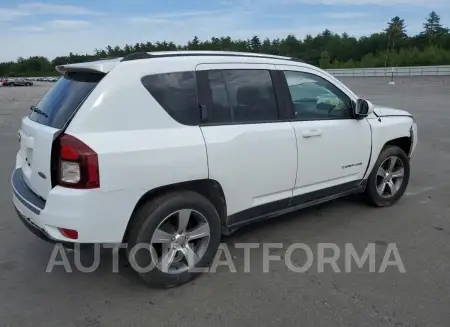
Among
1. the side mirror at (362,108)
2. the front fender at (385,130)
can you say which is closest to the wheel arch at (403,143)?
the front fender at (385,130)

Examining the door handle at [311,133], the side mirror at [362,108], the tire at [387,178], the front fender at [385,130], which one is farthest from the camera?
the tire at [387,178]

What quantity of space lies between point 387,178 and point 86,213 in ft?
12.2

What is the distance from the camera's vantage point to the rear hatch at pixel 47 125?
3.10m

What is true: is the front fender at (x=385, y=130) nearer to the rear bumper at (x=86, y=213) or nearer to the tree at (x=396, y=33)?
the rear bumper at (x=86, y=213)

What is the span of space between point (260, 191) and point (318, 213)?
59.1 inches

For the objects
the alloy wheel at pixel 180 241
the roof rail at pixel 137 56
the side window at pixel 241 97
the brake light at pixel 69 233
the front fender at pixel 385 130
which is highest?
the roof rail at pixel 137 56

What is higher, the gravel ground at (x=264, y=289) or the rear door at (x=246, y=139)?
the rear door at (x=246, y=139)

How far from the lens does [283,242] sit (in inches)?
167

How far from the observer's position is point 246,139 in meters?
3.61

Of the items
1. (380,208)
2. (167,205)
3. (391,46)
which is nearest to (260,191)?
(167,205)

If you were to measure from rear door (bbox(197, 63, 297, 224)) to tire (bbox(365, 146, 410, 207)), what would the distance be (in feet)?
4.80

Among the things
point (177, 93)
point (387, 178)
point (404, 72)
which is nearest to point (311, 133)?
point (177, 93)

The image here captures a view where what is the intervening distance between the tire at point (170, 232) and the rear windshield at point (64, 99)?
2.99 ft

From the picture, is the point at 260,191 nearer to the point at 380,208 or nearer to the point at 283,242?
the point at 283,242
